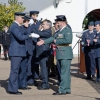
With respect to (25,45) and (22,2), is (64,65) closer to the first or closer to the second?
(25,45)

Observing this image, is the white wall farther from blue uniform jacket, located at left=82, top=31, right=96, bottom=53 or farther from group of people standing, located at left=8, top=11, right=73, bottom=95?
group of people standing, located at left=8, top=11, right=73, bottom=95

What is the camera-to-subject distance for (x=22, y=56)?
10.5 m

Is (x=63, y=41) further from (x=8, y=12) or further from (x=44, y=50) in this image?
(x=8, y=12)

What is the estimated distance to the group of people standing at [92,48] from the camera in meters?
12.6

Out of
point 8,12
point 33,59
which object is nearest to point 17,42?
point 33,59

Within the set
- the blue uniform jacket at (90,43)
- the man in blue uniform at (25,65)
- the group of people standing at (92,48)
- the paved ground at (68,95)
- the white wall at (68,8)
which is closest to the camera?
the paved ground at (68,95)

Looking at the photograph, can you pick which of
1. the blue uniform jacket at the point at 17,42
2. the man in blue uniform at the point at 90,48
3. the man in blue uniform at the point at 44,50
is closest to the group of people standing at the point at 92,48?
the man in blue uniform at the point at 90,48

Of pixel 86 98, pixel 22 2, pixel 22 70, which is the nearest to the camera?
pixel 86 98

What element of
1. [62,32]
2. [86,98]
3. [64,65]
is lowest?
[86,98]

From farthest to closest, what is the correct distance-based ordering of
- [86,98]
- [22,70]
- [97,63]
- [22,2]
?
[22,2]
[97,63]
[22,70]
[86,98]

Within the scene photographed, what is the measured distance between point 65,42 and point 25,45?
1035 mm

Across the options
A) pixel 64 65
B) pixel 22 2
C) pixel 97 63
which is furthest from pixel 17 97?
pixel 22 2

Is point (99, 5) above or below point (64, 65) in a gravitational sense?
above

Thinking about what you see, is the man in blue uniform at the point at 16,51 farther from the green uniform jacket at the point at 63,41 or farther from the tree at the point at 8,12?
the tree at the point at 8,12
